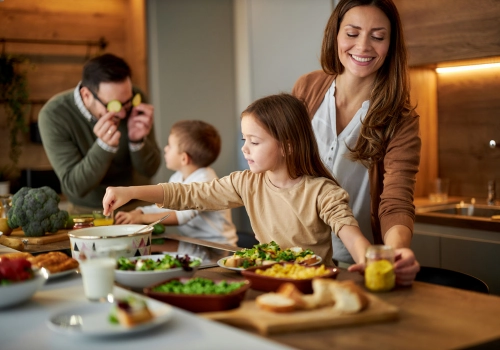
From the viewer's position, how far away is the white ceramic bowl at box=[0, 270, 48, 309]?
4.60 ft

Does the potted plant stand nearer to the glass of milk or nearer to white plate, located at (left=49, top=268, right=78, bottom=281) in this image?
white plate, located at (left=49, top=268, right=78, bottom=281)

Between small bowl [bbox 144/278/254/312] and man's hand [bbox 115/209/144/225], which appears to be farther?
man's hand [bbox 115/209/144/225]

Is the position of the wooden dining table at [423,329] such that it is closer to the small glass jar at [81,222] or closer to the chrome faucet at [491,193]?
the small glass jar at [81,222]

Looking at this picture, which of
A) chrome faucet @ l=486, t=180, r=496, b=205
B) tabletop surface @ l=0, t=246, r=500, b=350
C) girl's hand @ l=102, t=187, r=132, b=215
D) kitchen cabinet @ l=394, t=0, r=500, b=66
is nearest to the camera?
tabletop surface @ l=0, t=246, r=500, b=350

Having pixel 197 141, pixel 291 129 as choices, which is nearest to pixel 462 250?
pixel 197 141

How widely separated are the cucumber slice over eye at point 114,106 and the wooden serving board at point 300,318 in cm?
196

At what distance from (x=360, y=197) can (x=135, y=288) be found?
1.04 m

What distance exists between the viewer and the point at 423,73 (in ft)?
12.9

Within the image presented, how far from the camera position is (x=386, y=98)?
225 cm

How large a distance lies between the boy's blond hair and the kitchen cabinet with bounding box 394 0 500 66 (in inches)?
45.1

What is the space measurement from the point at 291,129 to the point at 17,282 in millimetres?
995

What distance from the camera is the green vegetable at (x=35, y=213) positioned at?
255cm

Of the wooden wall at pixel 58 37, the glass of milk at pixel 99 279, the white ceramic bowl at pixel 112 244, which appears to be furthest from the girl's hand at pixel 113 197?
the wooden wall at pixel 58 37

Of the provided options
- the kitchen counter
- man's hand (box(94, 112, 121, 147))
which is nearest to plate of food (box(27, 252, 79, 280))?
man's hand (box(94, 112, 121, 147))
